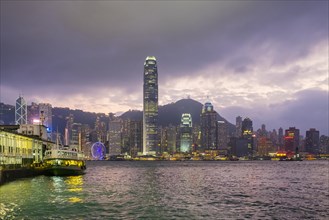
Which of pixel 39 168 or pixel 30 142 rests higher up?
pixel 30 142

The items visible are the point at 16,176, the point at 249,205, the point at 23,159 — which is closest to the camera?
the point at 249,205

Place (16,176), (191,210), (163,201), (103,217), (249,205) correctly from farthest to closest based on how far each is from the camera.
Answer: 1. (16,176)
2. (163,201)
3. (249,205)
4. (191,210)
5. (103,217)

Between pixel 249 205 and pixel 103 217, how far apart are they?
74.7 feet

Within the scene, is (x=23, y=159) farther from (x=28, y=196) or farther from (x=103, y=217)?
(x=103, y=217)

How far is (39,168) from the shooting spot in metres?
115

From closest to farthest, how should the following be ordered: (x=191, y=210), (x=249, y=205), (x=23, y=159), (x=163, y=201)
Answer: (x=191, y=210) → (x=249, y=205) → (x=163, y=201) → (x=23, y=159)

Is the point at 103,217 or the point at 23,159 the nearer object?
the point at 103,217

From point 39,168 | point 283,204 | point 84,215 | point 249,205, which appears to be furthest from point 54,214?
point 39,168

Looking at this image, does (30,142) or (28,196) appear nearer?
(28,196)

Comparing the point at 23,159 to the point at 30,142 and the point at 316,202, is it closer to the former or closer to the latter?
the point at 30,142

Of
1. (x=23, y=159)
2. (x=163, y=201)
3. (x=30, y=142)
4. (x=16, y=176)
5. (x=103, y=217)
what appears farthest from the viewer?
(x=30, y=142)

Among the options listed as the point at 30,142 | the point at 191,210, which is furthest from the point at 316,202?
the point at 30,142

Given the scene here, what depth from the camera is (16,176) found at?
9675cm

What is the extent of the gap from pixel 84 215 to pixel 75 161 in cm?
8512
